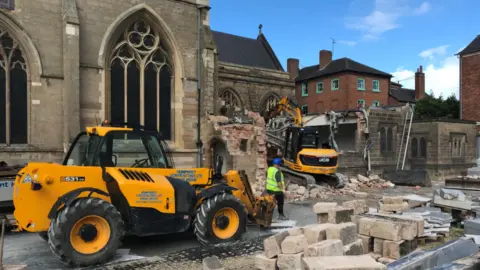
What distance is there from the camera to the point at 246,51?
36344 mm

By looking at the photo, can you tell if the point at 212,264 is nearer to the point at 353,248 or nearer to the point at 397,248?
the point at 353,248

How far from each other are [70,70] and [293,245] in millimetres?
10441

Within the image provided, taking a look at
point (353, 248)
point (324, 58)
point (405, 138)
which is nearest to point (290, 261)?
point (353, 248)

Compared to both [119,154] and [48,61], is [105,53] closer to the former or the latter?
[48,61]

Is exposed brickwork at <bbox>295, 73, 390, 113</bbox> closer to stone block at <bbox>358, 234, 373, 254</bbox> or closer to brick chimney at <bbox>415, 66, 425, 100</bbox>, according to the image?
brick chimney at <bbox>415, 66, 425, 100</bbox>

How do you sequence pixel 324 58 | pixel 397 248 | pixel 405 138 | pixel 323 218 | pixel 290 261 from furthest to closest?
pixel 324 58 → pixel 405 138 → pixel 323 218 → pixel 397 248 → pixel 290 261

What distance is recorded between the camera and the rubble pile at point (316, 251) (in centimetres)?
443

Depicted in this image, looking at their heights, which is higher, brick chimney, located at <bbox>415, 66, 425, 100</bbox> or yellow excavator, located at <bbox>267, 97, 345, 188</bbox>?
brick chimney, located at <bbox>415, 66, 425, 100</bbox>

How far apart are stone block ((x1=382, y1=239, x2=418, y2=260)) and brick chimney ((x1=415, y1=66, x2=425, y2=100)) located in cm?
4333

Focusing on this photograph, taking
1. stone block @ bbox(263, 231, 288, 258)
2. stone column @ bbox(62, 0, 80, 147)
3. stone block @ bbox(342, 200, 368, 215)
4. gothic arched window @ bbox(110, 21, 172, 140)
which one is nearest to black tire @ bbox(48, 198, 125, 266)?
stone block @ bbox(263, 231, 288, 258)

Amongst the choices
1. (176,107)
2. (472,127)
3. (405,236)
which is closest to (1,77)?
(176,107)

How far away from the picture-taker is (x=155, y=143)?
7.51 m

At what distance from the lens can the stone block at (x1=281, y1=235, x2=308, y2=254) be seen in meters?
5.35

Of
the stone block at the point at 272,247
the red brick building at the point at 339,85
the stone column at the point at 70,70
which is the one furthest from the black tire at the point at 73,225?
the red brick building at the point at 339,85
